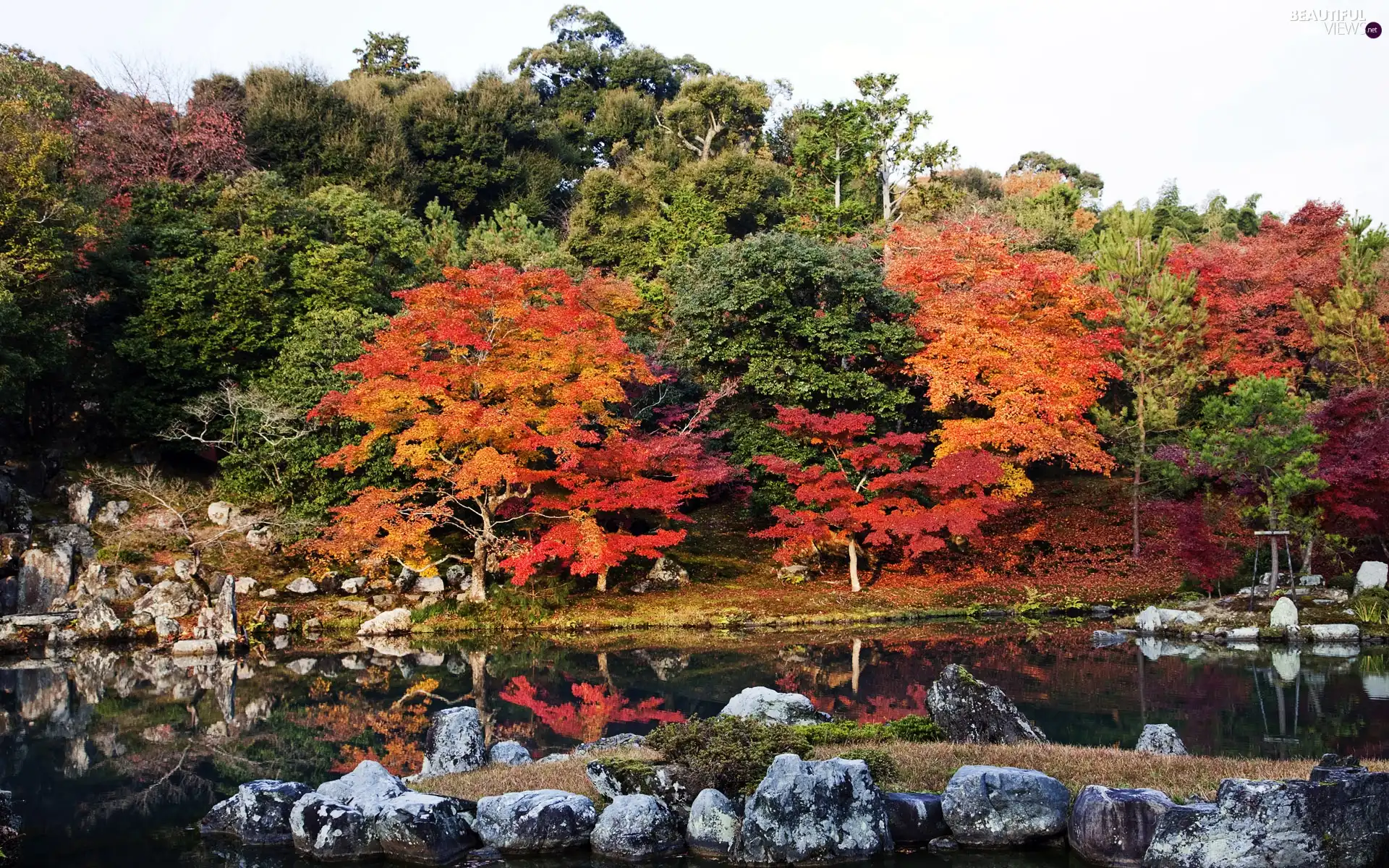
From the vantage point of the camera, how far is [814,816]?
7273 mm

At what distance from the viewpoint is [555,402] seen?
65.0 feet

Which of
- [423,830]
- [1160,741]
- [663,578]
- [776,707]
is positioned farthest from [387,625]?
[1160,741]

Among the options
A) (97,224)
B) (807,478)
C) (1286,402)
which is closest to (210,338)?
(97,224)

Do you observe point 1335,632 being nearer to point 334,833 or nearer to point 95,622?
point 334,833

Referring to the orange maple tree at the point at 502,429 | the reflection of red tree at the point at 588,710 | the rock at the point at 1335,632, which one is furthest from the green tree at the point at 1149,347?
the reflection of red tree at the point at 588,710

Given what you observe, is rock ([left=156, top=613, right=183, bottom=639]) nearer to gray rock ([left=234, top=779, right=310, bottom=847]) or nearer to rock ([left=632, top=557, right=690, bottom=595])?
rock ([left=632, top=557, right=690, bottom=595])


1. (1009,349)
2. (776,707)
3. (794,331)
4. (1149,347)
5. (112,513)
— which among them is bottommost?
(776,707)

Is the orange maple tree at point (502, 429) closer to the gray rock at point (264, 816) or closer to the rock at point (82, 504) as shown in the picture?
the rock at point (82, 504)

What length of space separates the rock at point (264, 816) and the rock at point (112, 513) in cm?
1494

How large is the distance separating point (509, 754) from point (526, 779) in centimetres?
131

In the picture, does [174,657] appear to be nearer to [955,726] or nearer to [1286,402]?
[955,726]

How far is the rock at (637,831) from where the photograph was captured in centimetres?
750

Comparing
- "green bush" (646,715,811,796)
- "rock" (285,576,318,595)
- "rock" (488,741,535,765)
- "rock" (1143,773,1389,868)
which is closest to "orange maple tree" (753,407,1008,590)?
"rock" (285,576,318,595)

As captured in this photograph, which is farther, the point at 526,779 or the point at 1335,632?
the point at 1335,632
